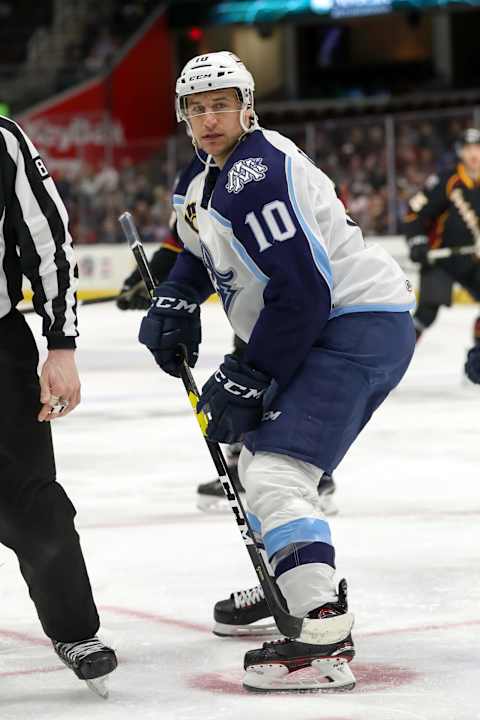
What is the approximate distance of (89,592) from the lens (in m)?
2.53

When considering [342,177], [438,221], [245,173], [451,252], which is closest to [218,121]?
[245,173]

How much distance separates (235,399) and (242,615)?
1.96 ft

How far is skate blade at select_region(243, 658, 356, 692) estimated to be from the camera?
8.43ft

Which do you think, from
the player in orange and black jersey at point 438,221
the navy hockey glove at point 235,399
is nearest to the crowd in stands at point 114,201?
the player in orange and black jersey at point 438,221

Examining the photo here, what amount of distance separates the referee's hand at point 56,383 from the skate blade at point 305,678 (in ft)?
1.83

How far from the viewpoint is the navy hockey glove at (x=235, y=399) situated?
2594 mm

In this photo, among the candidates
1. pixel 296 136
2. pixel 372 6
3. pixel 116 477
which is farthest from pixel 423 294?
pixel 372 6

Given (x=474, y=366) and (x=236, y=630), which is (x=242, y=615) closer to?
(x=236, y=630)

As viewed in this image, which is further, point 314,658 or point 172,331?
point 172,331

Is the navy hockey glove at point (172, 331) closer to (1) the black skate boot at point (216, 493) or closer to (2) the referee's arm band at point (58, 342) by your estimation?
(2) the referee's arm band at point (58, 342)

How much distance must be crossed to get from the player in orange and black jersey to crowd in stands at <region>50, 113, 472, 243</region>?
5053 millimetres

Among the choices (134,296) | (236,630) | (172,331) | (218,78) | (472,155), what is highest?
(218,78)

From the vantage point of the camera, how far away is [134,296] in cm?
435

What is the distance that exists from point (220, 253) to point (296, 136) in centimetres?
1159
